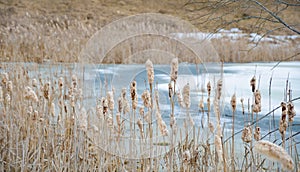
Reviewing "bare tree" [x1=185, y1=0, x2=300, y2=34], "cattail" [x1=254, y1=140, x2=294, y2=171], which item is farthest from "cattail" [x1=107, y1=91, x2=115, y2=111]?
"cattail" [x1=254, y1=140, x2=294, y2=171]

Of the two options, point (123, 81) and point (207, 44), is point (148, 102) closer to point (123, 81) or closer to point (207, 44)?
point (123, 81)

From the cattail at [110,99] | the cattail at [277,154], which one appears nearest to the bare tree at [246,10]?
the cattail at [110,99]

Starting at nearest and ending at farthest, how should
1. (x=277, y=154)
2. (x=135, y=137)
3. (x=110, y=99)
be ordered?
(x=277, y=154), (x=110, y=99), (x=135, y=137)

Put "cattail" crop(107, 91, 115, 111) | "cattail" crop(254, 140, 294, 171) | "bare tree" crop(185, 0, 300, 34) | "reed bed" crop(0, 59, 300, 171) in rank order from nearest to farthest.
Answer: "cattail" crop(254, 140, 294, 171) → "reed bed" crop(0, 59, 300, 171) → "cattail" crop(107, 91, 115, 111) → "bare tree" crop(185, 0, 300, 34)

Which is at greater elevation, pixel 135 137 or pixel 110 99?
pixel 110 99

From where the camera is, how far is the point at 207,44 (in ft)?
8.75

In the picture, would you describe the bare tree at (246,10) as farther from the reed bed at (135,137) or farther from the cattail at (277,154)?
the cattail at (277,154)

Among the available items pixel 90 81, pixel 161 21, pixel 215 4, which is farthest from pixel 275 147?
pixel 161 21

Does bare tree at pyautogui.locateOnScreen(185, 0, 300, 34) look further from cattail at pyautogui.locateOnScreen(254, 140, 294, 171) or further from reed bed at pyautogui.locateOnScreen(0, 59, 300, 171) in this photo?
cattail at pyautogui.locateOnScreen(254, 140, 294, 171)

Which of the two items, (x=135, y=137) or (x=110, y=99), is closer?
(x=110, y=99)

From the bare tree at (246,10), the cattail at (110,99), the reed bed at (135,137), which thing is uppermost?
the bare tree at (246,10)

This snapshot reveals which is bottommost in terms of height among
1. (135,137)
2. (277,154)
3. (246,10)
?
(135,137)

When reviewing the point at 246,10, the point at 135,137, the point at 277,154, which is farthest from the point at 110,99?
the point at 246,10

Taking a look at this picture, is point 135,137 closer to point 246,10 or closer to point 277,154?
point 246,10
